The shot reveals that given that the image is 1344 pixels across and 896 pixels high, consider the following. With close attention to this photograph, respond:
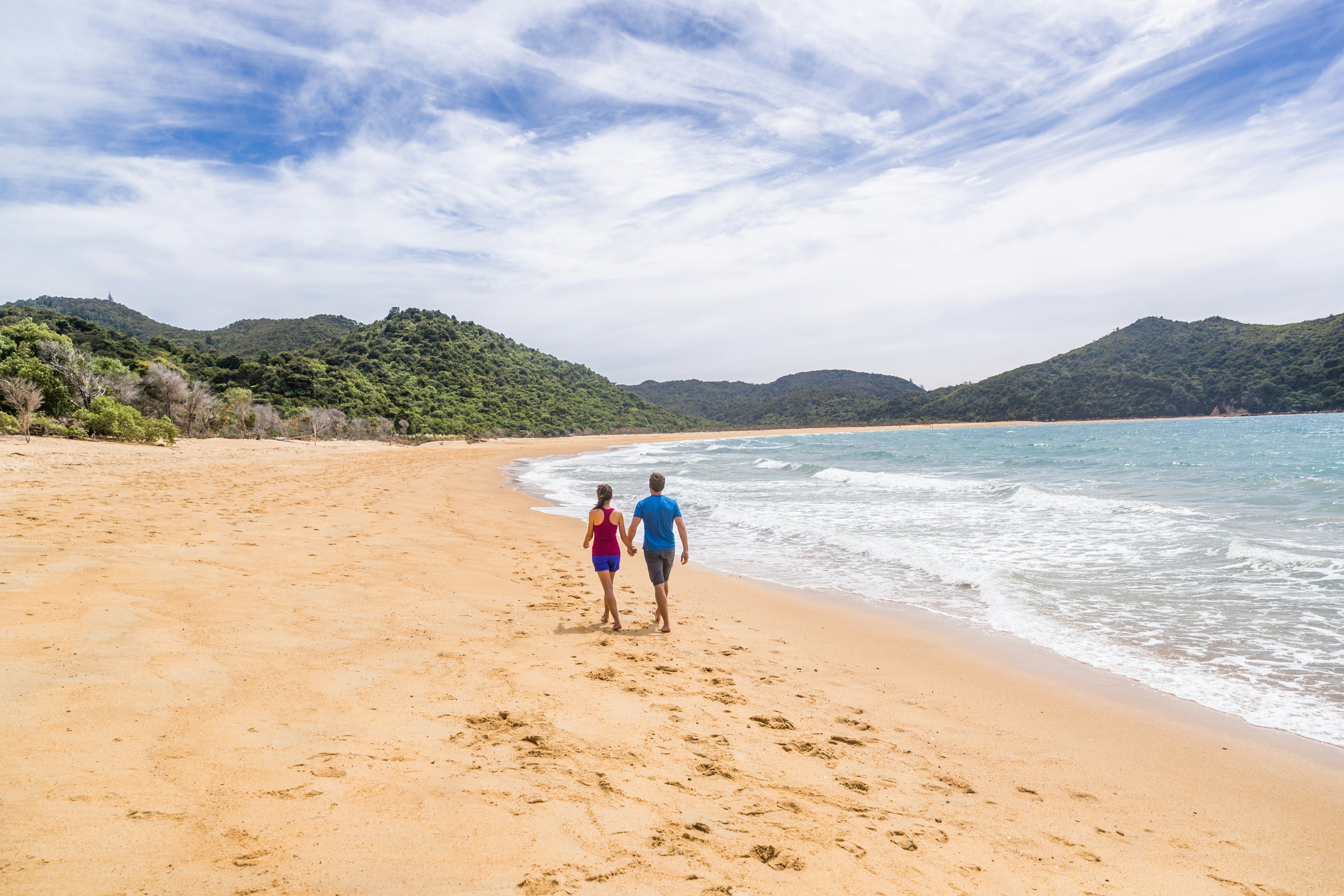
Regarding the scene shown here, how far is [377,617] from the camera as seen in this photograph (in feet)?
20.1

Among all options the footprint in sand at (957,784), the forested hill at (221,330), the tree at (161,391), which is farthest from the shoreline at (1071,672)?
the forested hill at (221,330)

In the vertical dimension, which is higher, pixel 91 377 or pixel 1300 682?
pixel 91 377

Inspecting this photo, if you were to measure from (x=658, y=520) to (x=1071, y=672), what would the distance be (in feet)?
14.0

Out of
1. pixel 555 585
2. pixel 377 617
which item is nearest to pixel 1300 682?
pixel 555 585

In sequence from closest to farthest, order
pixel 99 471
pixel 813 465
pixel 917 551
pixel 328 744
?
pixel 328 744, pixel 917 551, pixel 99 471, pixel 813 465

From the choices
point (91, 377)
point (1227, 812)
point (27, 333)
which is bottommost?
point (1227, 812)

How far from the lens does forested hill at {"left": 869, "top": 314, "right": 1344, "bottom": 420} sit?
8594 cm

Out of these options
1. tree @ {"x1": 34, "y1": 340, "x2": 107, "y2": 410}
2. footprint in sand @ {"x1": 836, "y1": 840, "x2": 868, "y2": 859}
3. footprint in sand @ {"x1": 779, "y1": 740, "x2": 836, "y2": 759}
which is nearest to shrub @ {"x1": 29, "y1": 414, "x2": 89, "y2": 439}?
tree @ {"x1": 34, "y1": 340, "x2": 107, "y2": 410}

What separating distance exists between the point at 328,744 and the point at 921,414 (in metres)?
131

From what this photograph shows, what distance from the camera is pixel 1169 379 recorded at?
327 feet

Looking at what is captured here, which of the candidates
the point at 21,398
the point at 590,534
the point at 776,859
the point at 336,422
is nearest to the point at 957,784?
the point at 776,859

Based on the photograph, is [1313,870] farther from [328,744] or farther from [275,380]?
[275,380]

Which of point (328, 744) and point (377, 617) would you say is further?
point (377, 617)

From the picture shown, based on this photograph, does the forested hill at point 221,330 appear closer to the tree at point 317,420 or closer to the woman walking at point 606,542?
the tree at point 317,420
